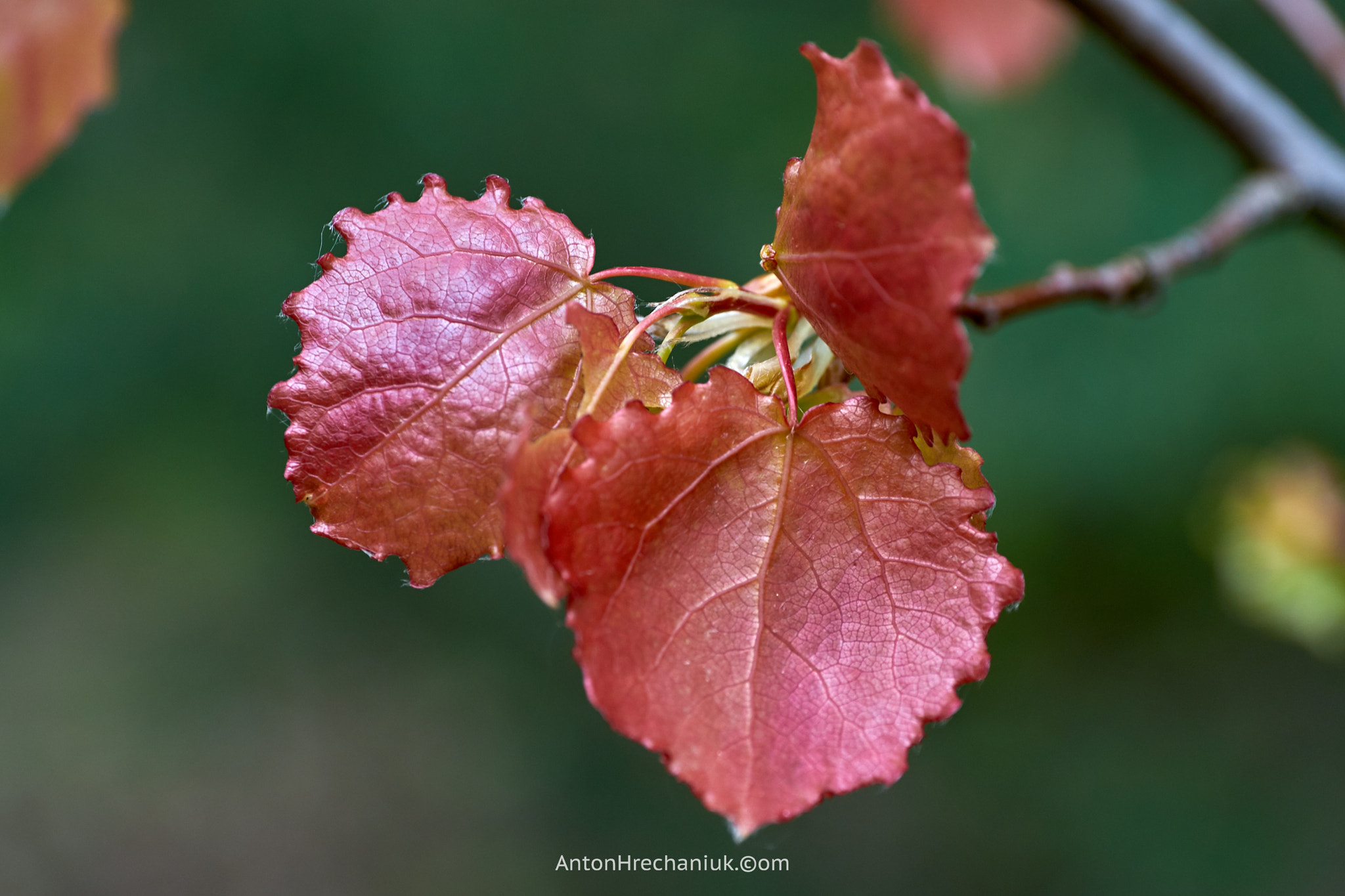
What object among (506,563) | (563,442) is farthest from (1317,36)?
(506,563)

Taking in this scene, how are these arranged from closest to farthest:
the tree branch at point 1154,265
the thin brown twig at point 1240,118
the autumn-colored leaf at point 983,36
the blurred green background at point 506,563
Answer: the tree branch at point 1154,265 < the thin brown twig at point 1240,118 < the autumn-colored leaf at point 983,36 < the blurred green background at point 506,563

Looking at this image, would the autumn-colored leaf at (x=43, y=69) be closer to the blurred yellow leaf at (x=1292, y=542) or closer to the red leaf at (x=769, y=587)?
the red leaf at (x=769, y=587)

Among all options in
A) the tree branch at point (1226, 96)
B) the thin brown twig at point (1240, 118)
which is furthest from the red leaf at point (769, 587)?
the tree branch at point (1226, 96)

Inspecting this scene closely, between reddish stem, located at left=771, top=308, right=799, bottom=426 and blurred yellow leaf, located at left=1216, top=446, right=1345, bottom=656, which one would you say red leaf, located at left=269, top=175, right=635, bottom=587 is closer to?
reddish stem, located at left=771, top=308, right=799, bottom=426

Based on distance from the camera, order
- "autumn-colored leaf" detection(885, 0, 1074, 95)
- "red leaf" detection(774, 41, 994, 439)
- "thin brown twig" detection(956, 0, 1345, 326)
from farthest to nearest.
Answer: "autumn-colored leaf" detection(885, 0, 1074, 95), "thin brown twig" detection(956, 0, 1345, 326), "red leaf" detection(774, 41, 994, 439)

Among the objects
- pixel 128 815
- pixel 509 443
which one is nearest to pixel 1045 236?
pixel 509 443

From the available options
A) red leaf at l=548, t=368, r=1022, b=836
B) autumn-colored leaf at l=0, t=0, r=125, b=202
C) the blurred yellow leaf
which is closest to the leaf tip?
red leaf at l=548, t=368, r=1022, b=836
